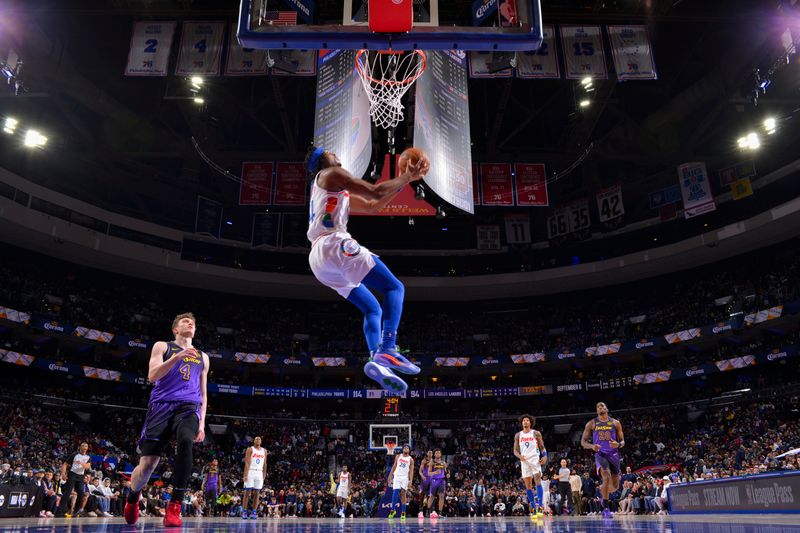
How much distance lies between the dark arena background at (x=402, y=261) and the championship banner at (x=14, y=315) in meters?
0.12

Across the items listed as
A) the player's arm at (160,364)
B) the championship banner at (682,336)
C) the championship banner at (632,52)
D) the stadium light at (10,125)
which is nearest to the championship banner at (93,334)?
the stadium light at (10,125)

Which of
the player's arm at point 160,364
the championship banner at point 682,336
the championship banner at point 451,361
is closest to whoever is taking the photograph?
the player's arm at point 160,364

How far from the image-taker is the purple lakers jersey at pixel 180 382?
6379mm

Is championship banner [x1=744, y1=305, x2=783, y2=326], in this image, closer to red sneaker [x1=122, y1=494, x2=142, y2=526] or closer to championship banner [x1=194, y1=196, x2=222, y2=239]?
championship banner [x1=194, y1=196, x2=222, y2=239]

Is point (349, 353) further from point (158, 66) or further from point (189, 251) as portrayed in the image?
point (158, 66)

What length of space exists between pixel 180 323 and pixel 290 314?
36.4m

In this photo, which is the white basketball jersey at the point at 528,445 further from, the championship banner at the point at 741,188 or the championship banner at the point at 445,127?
the championship banner at the point at 741,188

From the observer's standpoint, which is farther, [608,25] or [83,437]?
[83,437]

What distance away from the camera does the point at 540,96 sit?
2761 cm

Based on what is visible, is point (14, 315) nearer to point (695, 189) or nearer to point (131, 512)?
point (131, 512)

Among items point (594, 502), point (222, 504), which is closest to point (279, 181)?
point (222, 504)

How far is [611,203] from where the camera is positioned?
95.5ft

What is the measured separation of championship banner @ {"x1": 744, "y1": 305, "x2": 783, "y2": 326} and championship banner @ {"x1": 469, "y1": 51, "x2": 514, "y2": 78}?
2153cm

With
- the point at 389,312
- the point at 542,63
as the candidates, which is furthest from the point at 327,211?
the point at 542,63
